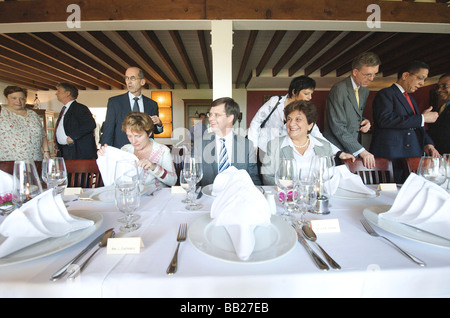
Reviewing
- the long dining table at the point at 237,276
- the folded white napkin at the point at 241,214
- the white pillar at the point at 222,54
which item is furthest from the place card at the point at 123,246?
the white pillar at the point at 222,54

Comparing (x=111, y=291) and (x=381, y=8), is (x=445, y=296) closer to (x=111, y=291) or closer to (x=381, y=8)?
(x=111, y=291)

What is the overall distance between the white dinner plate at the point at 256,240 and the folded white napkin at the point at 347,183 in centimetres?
49

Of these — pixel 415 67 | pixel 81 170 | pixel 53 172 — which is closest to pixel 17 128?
pixel 81 170

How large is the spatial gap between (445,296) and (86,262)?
0.87 meters

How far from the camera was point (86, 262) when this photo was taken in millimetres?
530

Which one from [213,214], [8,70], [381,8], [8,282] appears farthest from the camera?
[8,70]

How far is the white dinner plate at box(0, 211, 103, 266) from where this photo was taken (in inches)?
20.4

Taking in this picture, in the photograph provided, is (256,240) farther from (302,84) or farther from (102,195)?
(302,84)

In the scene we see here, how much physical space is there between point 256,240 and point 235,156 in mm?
1154

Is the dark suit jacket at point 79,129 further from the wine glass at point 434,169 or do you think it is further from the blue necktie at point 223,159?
the wine glass at point 434,169

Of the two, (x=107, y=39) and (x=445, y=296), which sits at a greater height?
(x=107, y=39)

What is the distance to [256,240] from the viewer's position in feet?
2.03
